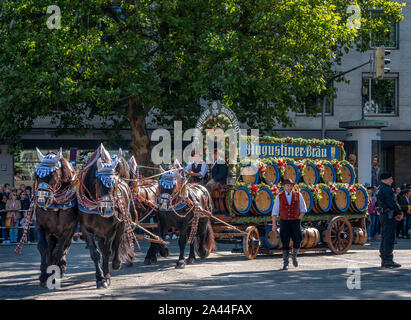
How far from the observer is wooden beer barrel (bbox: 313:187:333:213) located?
17.2m

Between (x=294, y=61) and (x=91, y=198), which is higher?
(x=294, y=61)

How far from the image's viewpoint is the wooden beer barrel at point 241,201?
1562 cm

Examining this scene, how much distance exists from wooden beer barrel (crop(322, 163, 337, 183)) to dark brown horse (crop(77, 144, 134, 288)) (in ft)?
24.7

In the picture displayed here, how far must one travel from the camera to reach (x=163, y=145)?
87.5 feet

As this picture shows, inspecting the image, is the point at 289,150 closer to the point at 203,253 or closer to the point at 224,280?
the point at 203,253

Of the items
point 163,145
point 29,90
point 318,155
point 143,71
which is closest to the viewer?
point 318,155

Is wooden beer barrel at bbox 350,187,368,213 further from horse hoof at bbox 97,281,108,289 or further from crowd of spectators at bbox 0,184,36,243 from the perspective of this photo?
crowd of spectators at bbox 0,184,36,243

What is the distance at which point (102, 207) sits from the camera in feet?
35.7

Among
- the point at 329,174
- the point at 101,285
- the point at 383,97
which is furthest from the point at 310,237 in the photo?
the point at 383,97

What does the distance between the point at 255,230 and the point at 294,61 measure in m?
9.62

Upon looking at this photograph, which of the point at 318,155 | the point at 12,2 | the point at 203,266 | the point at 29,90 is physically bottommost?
the point at 203,266
